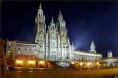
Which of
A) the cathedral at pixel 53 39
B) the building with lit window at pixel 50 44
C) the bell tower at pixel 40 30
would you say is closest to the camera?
the building with lit window at pixel 50 44

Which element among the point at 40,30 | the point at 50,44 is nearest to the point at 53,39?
the point at 50,44

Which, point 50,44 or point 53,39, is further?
point 53,39

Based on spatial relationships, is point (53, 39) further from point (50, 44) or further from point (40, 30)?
point (40, 30)

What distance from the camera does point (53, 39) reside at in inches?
→ 1396

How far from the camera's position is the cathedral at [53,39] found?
3384 centimetres

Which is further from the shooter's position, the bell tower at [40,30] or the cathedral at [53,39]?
the cathedral at [53,39]

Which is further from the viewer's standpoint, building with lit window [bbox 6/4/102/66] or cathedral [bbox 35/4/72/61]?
cathedral [bbox 35/4/72/61]

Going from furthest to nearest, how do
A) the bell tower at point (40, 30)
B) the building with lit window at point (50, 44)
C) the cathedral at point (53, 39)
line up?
the cathedral at point (53, 39) < the bell tower at point (40, 30) < the building with lit window at point (50, 44)

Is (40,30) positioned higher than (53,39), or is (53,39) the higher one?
(40,30)

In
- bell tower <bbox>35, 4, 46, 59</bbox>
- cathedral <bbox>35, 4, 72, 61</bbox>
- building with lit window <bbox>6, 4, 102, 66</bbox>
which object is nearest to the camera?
building with lit window <bbox>6, 4, 102, 66</bbox>

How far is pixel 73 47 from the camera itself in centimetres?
3716

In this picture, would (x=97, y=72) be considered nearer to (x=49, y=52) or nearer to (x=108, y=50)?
(x=49, y=52)

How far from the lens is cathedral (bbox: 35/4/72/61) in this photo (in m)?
33.8

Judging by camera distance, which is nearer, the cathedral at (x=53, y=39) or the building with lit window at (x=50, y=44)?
the building with lit window at (x=50, y=44)
